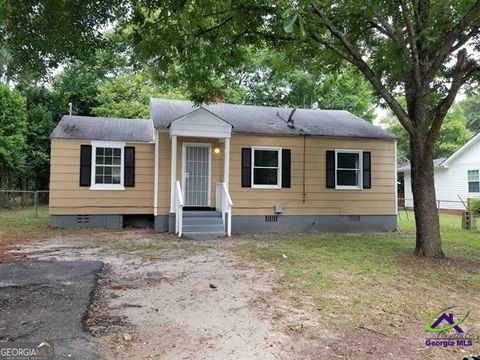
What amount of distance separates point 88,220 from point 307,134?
6981mm

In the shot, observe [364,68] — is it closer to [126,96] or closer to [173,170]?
[173,170]

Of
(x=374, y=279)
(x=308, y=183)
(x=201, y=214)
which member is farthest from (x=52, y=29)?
(x=308, y=183)

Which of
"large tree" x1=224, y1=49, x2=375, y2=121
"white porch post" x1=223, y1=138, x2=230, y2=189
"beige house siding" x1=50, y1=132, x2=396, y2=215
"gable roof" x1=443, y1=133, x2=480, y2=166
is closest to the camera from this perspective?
"white porch post" x1=223, y1=138, x2=230, y2=189

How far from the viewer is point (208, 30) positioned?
6344 millimetres

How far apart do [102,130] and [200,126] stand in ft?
10.9

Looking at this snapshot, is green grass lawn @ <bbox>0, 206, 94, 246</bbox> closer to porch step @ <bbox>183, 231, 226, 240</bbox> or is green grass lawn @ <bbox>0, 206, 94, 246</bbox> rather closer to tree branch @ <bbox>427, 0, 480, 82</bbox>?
porch step @ <bbox>183, 231, 226, 240</bbox>

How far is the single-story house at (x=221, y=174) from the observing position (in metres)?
10.9

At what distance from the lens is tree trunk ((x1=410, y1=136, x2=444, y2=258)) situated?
7.36 metres

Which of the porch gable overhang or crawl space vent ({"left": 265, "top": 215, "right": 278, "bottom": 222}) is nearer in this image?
the porch gable overhang

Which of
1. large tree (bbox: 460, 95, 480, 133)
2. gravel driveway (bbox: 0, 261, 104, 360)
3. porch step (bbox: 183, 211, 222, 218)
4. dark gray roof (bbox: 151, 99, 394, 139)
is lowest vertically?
gravel driveway (bbox: 0, 261, 104, 360)

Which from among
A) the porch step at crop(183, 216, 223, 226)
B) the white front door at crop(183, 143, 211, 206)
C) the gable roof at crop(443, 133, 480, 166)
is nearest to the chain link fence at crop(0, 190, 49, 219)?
the white front door at crop(183, 143, 211, 206)

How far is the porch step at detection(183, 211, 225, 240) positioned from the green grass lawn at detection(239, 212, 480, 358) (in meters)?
1.30

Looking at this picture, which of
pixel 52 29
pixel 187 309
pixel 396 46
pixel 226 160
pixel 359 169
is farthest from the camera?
pixel 359 169

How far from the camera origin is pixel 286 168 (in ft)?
38.3
